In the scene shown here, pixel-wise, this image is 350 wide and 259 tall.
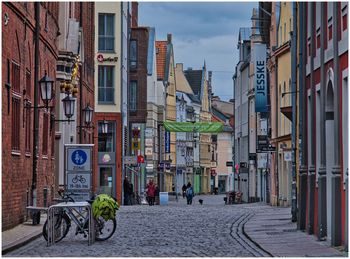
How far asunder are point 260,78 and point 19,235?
38236 mm

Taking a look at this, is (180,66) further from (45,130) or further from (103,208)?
(103,208)

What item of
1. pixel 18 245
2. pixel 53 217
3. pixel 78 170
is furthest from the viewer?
pixel 78 170

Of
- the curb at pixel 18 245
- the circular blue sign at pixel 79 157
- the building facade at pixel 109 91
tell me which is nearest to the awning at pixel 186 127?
the building facade at pixel 109 91

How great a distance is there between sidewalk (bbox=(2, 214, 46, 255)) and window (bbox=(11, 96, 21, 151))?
206 centimetres

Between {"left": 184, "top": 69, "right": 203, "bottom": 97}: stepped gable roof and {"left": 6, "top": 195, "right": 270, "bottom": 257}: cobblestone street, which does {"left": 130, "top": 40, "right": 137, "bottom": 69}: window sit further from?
{"left": 184, "top": 69, "right": 203, "bottom": 97}: stepped gable roof

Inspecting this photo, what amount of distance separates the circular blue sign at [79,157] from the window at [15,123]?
9.20 feet

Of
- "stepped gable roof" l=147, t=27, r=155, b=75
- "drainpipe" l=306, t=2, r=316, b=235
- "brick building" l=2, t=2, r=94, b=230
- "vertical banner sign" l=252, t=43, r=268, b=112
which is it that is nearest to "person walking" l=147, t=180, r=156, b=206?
"vertical banner sign" l=252, t=43, r=268, b=112

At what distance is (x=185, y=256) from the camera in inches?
742

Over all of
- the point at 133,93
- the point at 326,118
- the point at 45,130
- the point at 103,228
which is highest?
the point at 133,93

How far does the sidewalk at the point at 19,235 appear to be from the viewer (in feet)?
69.6

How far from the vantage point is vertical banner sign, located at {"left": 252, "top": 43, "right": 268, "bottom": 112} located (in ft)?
196

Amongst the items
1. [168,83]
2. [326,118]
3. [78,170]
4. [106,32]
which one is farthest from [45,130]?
[168,83]

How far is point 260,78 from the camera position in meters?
61.3

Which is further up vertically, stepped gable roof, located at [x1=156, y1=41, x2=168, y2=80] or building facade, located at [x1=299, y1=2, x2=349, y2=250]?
stepped gable roof, located at [x1=156, y1=41, x2=168, y2=80]
